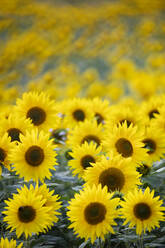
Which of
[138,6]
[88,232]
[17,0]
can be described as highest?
[138,6]

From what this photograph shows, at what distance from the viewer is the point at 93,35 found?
37.3 ft

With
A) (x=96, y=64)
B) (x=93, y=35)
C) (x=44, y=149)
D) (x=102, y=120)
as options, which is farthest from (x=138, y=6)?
(x=44, y=149)

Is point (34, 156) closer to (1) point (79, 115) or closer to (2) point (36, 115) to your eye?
(2) point (36, 115)

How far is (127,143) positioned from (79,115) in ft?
3.35

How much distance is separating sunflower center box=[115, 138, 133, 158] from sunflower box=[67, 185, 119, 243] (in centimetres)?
52

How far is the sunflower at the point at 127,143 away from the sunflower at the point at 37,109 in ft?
2.12

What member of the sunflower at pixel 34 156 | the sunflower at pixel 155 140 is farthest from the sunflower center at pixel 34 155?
the sunflower at pixel 155 140

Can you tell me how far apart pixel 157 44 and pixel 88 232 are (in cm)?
939

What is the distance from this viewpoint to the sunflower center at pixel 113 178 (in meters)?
1.78

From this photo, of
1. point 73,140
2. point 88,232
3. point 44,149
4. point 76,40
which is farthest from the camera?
point 76,40

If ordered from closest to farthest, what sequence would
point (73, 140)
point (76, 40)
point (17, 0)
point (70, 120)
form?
point (73, 140) < point (70, 120) < point (76, 40) < point (17, 0)

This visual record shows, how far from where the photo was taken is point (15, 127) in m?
2.24

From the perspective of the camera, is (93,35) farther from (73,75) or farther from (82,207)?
(82,207)

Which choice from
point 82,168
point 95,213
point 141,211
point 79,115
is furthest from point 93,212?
point 79,115
